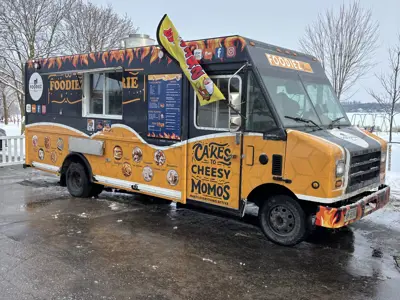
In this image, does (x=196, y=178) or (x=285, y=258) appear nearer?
(x=285, y=258)

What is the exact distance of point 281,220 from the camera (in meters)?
5.52

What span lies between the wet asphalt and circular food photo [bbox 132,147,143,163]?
95cm

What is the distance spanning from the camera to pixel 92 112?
7867mm

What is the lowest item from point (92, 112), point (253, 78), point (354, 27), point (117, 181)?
point (117, 181)

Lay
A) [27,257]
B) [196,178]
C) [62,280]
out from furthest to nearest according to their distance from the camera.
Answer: [196,178]
[27,257]
[62,280]

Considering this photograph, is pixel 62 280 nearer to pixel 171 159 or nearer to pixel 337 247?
pixel 171 159

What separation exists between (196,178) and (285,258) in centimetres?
180

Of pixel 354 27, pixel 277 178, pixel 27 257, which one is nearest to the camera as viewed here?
pixel 27 257

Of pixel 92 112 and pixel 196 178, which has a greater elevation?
pixel 92 112

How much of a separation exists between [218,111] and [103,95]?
9.02ft

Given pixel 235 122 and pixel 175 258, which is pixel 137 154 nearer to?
pixel 235 122

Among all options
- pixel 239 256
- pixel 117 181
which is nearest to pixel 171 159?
pixel 117 181

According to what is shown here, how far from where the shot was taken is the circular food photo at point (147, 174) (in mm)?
6840

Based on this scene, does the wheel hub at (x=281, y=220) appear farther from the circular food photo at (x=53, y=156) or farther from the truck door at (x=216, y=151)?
the circular food photo at (x=53, y=156)
